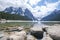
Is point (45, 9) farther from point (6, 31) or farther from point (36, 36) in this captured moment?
point (6, 31)

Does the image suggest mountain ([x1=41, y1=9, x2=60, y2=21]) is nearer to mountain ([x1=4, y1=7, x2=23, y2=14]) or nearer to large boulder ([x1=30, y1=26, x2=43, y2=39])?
large boulder ([x1=30, y1=26, x2=43, y2=39])

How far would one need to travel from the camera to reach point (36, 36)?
9.66 feet

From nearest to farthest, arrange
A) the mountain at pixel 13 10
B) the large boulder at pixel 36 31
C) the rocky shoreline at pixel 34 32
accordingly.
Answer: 1. the rocky shoreline at pixel 34 32
2. the large boulder at pixel 36 31
3. the mountain at pixel 13 10

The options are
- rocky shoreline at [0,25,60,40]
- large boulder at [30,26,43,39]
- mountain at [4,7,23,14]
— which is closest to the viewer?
rocky shoreline at [0,25,60,40]

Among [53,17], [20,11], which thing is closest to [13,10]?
[20,11]

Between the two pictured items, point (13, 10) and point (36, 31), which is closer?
point (36, 31)

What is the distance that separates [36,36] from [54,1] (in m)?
1.20

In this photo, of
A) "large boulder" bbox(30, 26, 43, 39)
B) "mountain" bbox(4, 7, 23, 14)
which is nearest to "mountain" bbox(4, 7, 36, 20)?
"mountain" bbox(4, 7, 23, 14)

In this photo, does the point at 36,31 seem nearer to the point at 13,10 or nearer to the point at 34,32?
the point at 34,32

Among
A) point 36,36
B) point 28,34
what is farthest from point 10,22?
point 36,36

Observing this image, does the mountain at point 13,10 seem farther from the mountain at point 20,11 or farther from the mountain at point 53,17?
the mountain at point 53,17

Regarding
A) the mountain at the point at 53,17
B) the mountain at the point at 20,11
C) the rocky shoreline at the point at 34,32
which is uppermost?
the mountain at the point at 20,11

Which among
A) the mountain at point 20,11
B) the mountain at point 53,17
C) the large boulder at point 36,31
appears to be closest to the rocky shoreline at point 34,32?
the large boulder at point 36,31

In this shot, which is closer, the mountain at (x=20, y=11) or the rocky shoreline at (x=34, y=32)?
the rocky shoreline at (x=34, y=32)
